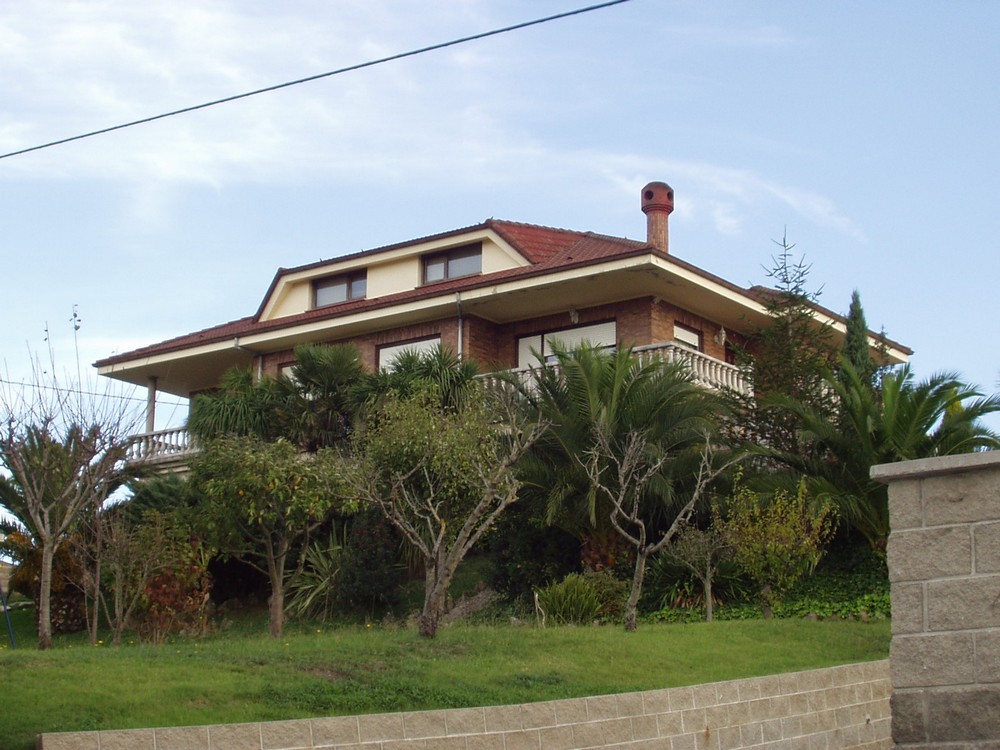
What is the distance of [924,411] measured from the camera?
20.5 m

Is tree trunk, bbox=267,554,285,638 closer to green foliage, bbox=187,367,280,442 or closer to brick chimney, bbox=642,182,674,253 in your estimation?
green foliage, bbox=187,367,280,442

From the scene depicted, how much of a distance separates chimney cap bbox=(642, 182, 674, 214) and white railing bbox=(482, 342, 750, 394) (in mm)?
3805

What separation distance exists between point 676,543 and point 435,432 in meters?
3.93

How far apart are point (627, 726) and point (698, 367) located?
13371mm

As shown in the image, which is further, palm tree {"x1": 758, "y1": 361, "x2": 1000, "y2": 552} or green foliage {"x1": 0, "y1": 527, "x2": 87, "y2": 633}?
green foliage {"x1": 0, "y1": 527, "x2": 87, "y2": 633}

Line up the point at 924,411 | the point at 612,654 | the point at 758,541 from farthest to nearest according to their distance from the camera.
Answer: the point at 924,411 < the point at 758,541 < the point at 612,654

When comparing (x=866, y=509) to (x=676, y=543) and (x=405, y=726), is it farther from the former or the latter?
(x=405, y=726)

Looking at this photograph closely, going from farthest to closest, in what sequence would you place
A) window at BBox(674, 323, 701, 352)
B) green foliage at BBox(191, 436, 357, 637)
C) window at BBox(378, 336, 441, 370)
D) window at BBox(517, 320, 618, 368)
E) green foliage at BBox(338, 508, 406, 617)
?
window at BBox(378, 336, 441, 370), window at BBox(674, 323, 701, 352), window at BBox(517, 320, 618, 368), green foliage at BBox(338, 508, 406, 617), green foliage at BBox(191, 436, 357, 637)

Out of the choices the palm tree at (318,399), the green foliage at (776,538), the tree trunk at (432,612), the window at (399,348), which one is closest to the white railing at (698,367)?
the palm tree at (318,399)

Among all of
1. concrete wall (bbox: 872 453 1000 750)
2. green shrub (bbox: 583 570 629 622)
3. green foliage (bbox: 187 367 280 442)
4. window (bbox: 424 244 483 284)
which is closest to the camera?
concrete wall (bbox: 872 453 1000 750)

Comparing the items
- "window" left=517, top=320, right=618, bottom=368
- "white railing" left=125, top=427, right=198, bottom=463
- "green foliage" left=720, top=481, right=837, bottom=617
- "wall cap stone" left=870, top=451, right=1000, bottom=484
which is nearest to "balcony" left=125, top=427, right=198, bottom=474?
"white railing" left=125, top=427, right=198, bottom=463

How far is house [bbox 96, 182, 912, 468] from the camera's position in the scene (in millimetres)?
27109

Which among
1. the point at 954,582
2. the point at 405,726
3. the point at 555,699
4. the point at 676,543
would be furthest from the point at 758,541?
the point at 954,582

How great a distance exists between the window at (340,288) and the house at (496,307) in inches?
1.0
